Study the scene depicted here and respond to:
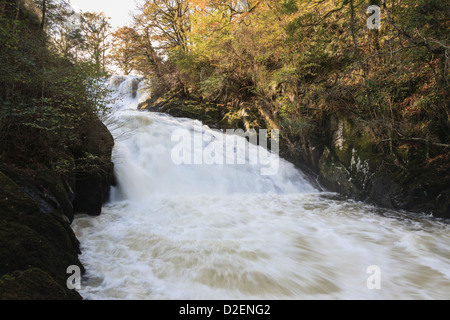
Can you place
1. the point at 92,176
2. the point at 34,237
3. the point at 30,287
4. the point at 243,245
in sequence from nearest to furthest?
the point at 30,287
the point at 34,237
the point at 243,245
the point at 92,176

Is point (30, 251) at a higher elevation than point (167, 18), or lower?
lower

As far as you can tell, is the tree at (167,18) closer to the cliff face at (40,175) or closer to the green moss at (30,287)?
the cliff face at (40,175)

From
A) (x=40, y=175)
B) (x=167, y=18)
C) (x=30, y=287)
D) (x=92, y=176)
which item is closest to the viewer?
(x=30, y=287)

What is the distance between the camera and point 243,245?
394cm

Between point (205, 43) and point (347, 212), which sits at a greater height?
point (205, 43)

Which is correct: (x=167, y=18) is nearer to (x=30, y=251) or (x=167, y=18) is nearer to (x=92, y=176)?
(x=92, y=176)

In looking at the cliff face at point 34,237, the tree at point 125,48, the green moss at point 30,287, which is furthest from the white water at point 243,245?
the tree at point 125,48

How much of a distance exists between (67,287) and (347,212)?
5.94m

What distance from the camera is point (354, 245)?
4.15m

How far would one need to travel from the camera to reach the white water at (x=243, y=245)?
9.35ft

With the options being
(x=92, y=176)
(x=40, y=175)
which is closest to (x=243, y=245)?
(x=40, y=175)

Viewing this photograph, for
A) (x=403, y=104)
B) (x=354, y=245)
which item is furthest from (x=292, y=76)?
(x=354, y=245)

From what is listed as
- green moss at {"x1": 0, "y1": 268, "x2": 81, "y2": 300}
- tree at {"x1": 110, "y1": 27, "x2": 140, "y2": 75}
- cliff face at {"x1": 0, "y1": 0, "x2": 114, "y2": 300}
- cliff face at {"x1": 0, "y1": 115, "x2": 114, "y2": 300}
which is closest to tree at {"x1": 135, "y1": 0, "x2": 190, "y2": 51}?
tree at {"x1": 110, "y1": 27, "x2": 140, "y2": 75}
